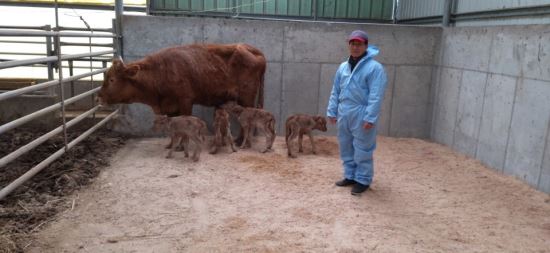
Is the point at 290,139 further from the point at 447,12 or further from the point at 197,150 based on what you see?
the point at 447,12

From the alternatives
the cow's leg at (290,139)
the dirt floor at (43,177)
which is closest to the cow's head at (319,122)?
the cow's leg at (290,139)

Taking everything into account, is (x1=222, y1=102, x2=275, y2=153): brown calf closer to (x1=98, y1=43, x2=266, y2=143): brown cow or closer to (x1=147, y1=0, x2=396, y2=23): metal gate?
(x1=98, y1=43, x2=266, y2=143): brown cow

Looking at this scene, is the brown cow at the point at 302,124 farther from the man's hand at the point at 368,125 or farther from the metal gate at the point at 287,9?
the metal gate at the point at 287,9

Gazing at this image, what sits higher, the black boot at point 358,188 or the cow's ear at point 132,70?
the cow's ear at point 132,70

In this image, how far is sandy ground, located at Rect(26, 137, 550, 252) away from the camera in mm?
3969

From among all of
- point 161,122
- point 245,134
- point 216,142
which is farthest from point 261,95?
point 161,122

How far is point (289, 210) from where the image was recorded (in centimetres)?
471

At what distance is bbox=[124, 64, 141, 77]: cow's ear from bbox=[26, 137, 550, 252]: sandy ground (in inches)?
50.0

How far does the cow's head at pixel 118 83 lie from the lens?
6625 millimetres

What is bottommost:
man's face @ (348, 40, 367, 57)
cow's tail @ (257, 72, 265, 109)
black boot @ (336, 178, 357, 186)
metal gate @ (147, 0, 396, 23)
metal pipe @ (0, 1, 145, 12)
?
black boot @ (336, 178, 357, 186)

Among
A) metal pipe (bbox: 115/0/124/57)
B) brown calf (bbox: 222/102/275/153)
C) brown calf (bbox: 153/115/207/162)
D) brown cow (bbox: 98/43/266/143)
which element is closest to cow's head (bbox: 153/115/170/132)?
brown calf (bbox: 153/115/207/162)

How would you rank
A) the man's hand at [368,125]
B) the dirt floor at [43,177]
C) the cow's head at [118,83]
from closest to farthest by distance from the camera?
the dirt floor at [43,177]
the man's hand at [368,125]
the cow's head at [118,83]

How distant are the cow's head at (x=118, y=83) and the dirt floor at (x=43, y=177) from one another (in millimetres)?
813

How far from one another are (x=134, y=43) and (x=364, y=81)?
4565mm
